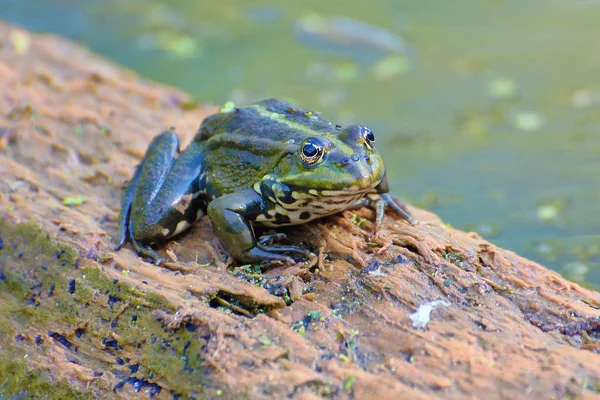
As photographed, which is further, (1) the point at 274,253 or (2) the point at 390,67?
(2) the point at 390,67

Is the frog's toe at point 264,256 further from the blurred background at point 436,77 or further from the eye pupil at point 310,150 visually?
the blurred background at point 436,77

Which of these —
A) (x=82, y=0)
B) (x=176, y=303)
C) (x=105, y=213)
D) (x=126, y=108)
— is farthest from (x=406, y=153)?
(x=82, y=0)

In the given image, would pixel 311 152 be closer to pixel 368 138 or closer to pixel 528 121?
pixel 368 138

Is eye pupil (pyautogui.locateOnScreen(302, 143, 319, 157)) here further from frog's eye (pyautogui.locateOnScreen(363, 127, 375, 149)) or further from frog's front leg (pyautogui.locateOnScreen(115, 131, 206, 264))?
frog's front leg (pyautogui.locateOnScreen(115, 131, 206, 264))

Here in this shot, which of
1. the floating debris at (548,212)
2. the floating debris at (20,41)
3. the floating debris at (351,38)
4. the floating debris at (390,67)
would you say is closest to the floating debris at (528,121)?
the floating debris at (548,212)

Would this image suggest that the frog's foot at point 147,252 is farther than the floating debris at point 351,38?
No

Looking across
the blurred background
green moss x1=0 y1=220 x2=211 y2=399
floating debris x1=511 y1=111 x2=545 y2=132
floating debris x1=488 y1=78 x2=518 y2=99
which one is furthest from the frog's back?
floating debris x1=488 y1=78 x2=518 y2=99

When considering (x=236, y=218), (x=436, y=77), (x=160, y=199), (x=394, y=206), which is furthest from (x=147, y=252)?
(x=436, y=77)
